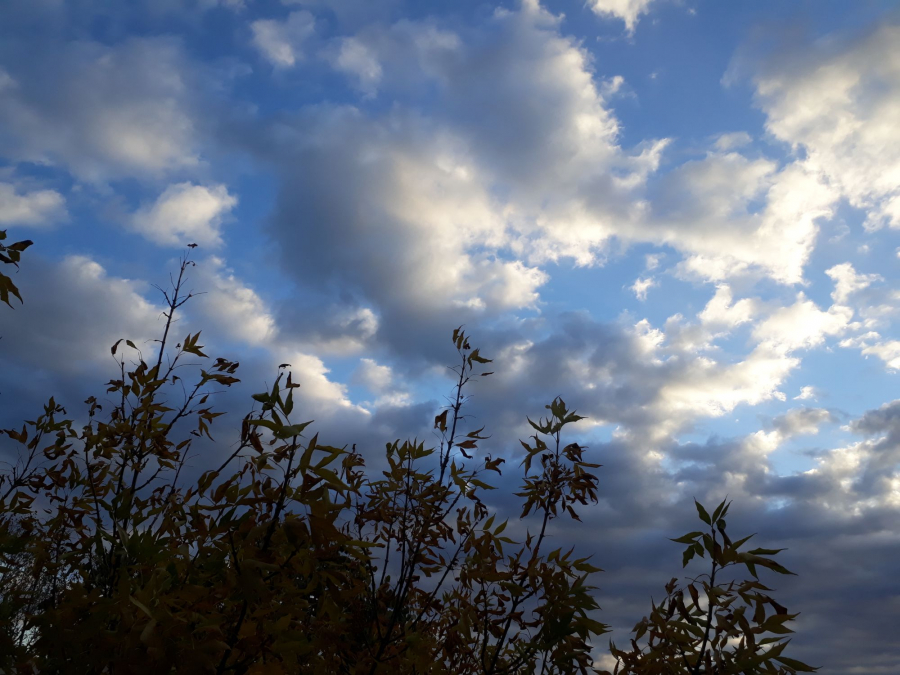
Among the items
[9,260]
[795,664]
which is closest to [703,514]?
[795,664]

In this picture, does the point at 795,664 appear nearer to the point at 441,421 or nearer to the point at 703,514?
the point at 703,514

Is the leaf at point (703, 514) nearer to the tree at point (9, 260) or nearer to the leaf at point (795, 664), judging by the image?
the leaf at point (795, 664)

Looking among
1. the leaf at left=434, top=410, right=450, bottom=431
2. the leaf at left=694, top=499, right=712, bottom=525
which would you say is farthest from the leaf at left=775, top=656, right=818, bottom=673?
the leaf at left=434, top=410, right=450, bottom=431

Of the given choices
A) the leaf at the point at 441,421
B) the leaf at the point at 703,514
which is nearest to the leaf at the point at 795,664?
the leaf at the point at 703,514

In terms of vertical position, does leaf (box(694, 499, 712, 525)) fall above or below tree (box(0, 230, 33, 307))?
below

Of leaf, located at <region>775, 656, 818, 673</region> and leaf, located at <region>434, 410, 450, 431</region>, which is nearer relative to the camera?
leaf, located at <region>775, 656, 818, 673</region>

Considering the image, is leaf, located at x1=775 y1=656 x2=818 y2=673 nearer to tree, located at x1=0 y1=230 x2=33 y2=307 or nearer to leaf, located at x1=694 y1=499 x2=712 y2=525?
leaf, located at x1=694 y1=499 x2=712 y2=525

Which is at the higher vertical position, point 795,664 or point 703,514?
point 703,514

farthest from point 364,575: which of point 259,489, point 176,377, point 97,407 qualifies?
point 97,407

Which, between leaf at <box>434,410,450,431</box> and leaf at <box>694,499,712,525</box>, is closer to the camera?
leaf at <box>694,499,712,525</box>

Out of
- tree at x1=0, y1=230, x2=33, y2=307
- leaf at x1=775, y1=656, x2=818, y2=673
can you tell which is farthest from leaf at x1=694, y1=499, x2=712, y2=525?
tree at x1=0, y1=230, x2=33, y2=307

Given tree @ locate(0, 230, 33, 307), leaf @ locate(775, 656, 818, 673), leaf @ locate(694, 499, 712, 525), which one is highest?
tree @ locate(0, 230, 33, 307)

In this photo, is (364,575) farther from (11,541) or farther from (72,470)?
(72,470)

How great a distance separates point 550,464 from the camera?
4430mm
